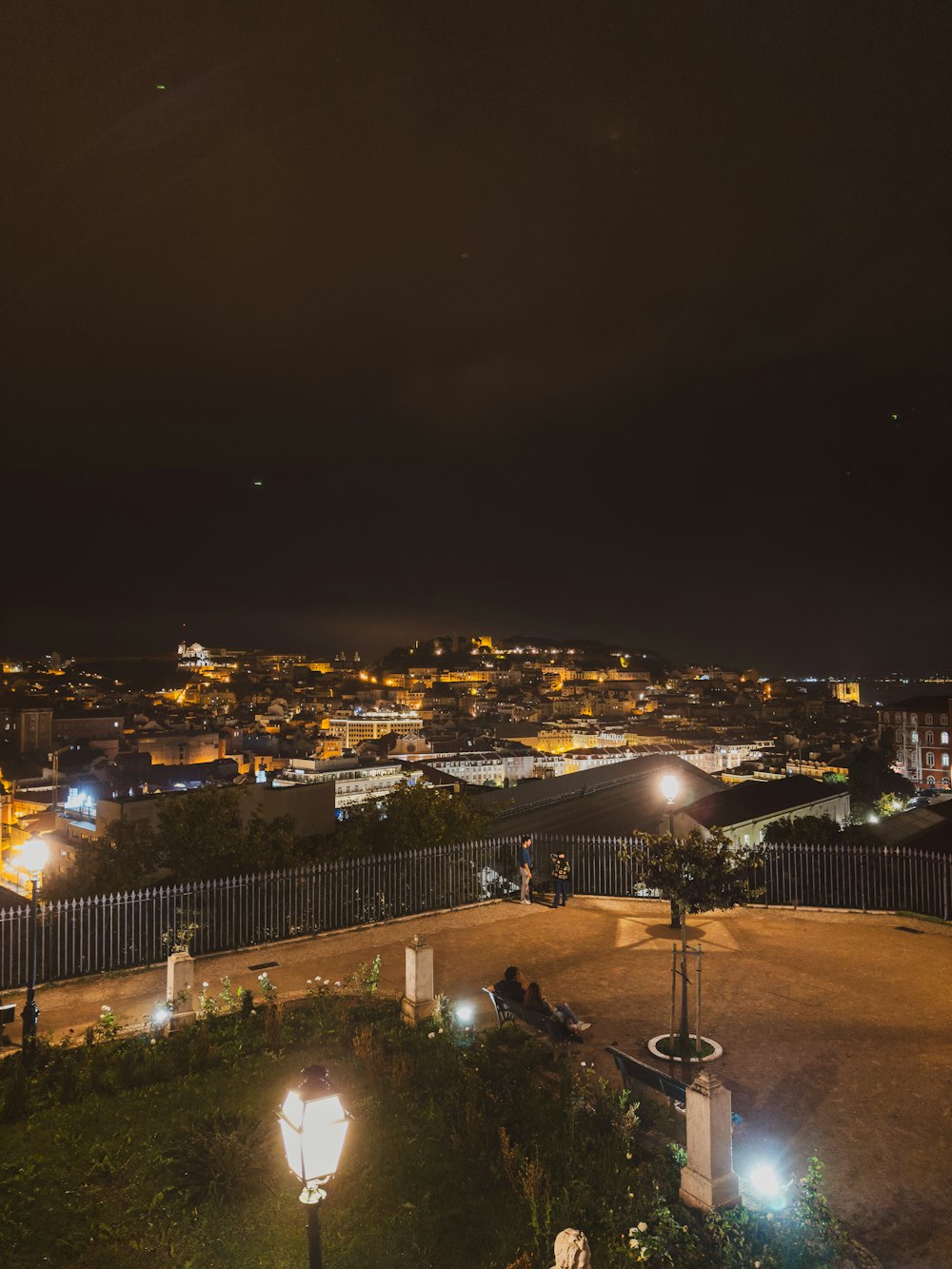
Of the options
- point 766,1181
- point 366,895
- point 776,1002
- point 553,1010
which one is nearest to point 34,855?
point 366,895

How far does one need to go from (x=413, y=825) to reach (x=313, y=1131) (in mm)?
16003

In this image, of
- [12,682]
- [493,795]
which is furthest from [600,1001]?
[12,682]

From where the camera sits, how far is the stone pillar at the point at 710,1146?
17.8 feet

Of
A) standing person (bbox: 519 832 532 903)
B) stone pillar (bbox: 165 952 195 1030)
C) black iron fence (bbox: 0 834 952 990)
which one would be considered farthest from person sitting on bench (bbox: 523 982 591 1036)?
standing person (bbox: 519 832 532 903)

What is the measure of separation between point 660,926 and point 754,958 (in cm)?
206

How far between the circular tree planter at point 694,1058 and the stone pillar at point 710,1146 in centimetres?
245

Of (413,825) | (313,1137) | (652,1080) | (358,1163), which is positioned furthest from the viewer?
(413,825)

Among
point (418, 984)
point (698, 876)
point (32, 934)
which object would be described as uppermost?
point (698, 876)

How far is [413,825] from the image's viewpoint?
19406 millimetres

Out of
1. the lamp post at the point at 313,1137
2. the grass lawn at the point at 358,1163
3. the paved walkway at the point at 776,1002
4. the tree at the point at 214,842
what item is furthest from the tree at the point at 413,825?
the lamp post at the point at 313,1137

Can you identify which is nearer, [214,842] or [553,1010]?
[553,1010]

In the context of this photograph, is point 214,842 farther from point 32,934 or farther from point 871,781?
point 871,781

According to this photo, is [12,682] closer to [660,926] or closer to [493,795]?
[493,795]

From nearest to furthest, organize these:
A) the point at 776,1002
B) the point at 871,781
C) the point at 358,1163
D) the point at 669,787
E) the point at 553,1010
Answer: the point at 358,1163, the point at 553,1010, the point at 776,1002, the point at 669,787, the point at 871,781
